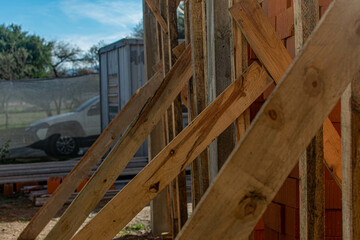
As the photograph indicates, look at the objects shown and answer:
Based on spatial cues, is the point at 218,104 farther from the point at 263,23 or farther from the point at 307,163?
the point at 307,163

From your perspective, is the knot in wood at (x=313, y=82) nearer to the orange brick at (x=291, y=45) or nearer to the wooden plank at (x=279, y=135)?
the wooden plank at (x=279, y=135)

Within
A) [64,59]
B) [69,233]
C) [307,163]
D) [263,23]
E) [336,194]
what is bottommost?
[69,233]

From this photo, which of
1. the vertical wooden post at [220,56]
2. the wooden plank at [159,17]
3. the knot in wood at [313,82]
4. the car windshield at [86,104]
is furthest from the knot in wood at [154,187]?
the car windshield at [86,104]

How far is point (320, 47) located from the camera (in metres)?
1.34

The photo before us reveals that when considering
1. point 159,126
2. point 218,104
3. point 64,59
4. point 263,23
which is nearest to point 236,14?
point 263,23

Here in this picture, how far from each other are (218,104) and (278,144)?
1310mm

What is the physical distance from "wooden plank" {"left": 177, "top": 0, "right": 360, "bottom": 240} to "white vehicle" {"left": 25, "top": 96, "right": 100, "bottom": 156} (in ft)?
36.6

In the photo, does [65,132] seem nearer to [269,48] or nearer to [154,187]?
[154,187]

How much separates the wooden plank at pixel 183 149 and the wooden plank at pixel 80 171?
1.42 m

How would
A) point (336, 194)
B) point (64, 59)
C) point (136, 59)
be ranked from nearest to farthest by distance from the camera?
point (336, 194) → point (136, 59) → point (64, 59)

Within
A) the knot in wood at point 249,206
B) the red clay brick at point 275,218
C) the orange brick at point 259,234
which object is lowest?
the orange brick at point 259,234

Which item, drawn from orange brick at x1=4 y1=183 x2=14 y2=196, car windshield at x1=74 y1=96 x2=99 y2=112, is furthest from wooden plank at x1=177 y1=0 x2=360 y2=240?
car windshield at x1=74 y1=96 x2=99 y2=112

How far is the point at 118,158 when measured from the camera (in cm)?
338

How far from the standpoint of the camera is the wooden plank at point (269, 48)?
7.93ft
